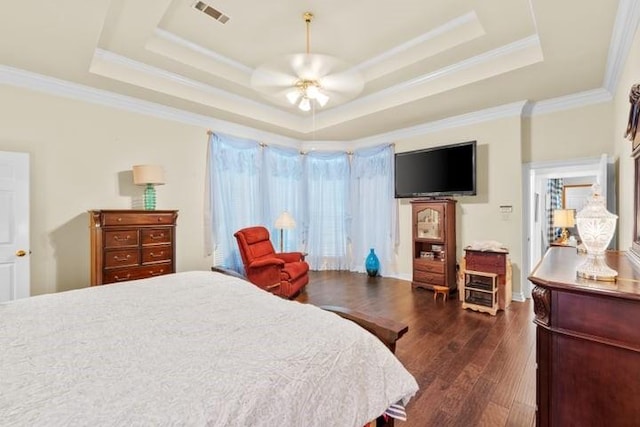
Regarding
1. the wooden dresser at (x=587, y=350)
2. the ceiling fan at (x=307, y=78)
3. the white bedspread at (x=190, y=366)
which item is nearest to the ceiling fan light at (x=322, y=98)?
the ceiling fan at (x=307, y=78)

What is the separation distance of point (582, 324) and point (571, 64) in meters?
3.03

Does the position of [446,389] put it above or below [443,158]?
below

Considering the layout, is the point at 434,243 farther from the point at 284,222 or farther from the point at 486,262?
the point at 284,222

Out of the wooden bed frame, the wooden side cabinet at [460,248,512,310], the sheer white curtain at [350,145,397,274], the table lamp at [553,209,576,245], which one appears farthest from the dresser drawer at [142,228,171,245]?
the table lamp at [553,209,576,245]

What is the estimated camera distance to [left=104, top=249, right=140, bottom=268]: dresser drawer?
122 inches

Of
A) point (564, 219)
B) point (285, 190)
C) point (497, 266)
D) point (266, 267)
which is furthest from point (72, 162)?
point (564, 219)

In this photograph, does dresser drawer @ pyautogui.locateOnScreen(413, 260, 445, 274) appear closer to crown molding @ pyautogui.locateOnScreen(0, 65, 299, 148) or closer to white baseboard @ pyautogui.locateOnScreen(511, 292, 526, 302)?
white baseboard @ pyautogui.locateOnScreen(511, 292, 526, 302)

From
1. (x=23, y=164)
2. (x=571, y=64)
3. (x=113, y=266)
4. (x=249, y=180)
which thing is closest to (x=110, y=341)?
(x=113, y=266)

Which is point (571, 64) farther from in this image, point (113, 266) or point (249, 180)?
point (113, 266)

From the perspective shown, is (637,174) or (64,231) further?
(64,231)

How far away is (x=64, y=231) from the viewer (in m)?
3.40

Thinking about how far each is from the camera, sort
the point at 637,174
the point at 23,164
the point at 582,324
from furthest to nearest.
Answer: the point at 23,164
the point at 637,174
the point at 582,324

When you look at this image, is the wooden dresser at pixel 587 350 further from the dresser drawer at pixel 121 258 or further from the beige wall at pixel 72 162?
the beige wall at pixel 72 162

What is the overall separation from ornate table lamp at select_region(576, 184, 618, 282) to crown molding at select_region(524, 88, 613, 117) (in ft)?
10.8
